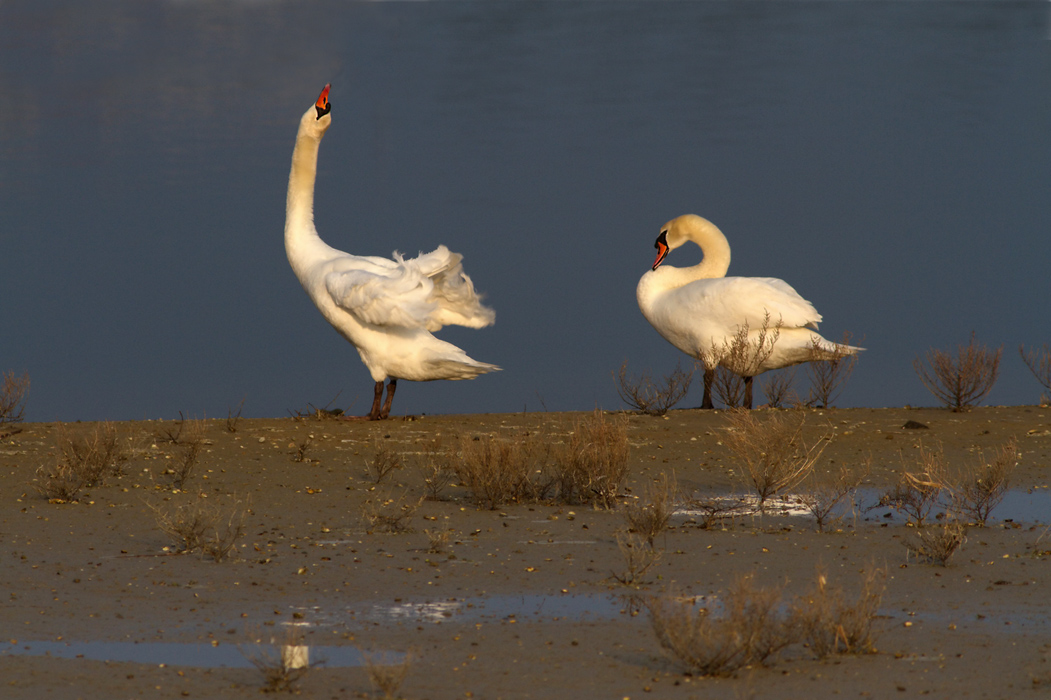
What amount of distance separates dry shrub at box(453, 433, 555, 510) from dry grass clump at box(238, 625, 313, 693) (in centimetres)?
331

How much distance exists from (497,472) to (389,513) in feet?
2.76

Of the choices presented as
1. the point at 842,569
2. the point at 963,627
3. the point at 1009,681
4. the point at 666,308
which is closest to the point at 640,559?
the point at 842,569

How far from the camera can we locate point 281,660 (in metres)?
4.68

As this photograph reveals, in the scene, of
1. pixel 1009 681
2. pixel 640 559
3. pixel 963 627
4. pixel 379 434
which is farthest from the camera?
pixel 379 434

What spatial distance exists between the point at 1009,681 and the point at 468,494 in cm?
502

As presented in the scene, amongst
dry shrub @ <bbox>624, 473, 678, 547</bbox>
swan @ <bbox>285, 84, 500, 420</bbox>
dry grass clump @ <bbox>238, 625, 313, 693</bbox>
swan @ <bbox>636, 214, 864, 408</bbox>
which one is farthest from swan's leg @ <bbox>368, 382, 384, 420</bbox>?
dry grass clump @ <bbox>238, 625, 313, 693</bbox>

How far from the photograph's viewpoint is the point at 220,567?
265 inches


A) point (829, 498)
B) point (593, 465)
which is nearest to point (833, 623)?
point (829, 498)

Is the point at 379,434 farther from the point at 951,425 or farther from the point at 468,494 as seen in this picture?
the point at 951,425

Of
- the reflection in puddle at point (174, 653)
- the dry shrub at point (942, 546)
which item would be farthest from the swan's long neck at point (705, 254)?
the reflection in puddle at point (174, 653)

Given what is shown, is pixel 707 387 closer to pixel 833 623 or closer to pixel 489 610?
pixel 489 610

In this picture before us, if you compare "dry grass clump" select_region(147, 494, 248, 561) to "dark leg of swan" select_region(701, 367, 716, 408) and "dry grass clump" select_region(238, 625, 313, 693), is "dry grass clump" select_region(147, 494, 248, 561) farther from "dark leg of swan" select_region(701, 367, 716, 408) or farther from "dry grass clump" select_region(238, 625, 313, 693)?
"dark leg of swan" select_region(701, 367, 716, 408)

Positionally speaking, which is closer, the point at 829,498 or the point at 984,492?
the point at 984,492

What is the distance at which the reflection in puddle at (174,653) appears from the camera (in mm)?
4969
